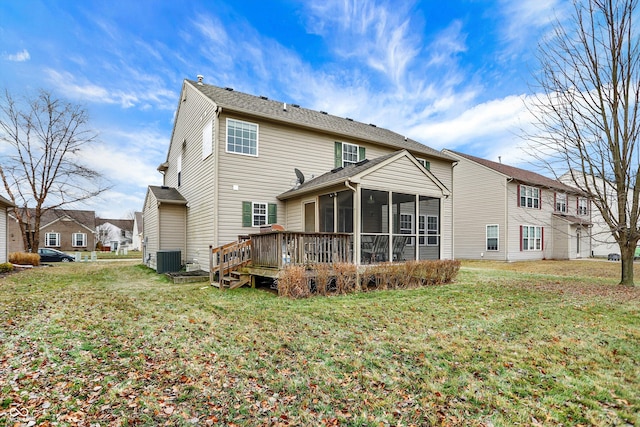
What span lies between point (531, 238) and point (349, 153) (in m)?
15.5

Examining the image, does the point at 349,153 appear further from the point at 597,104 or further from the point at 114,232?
the point at 114,232

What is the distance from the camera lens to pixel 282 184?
1263 cm

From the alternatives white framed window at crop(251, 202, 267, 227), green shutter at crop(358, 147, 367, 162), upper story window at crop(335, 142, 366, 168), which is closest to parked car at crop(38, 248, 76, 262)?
white framed window at crop(251, 202, 267, 227)

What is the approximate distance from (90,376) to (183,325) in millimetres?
1902

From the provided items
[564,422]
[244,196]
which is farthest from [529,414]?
[244,196]

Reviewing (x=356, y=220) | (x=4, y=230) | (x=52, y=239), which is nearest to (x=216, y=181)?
(x=356, y=220)

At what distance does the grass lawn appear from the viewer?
295 cm

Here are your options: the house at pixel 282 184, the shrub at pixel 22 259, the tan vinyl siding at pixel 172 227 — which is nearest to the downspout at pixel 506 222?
the house at pixel 282 184

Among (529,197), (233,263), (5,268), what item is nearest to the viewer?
(233,263)

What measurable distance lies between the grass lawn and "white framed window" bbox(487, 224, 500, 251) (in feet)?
46.7

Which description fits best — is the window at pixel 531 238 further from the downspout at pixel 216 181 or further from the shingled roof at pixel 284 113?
the downspout at pixel 216 181

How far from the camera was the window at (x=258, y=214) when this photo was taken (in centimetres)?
1177

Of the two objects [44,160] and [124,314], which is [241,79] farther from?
[124,314]

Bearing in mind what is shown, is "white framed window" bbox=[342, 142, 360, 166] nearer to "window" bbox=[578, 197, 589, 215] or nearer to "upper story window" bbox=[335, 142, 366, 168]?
"upper story window" bbox=[335, 142, 366, 168]
